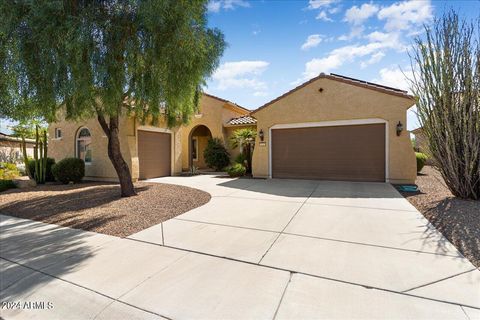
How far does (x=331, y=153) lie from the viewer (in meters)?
11.7

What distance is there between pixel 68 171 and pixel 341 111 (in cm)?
1394

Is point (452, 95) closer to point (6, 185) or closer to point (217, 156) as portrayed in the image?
point (217, 156)

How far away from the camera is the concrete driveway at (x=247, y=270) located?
2.56 m

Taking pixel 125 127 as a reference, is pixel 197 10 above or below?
above

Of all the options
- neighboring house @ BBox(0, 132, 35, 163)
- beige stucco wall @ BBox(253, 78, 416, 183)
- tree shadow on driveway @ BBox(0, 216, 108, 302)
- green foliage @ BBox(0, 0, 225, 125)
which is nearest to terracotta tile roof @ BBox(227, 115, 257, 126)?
beige stucco wall @ BBox(253, 78, 416, 183)

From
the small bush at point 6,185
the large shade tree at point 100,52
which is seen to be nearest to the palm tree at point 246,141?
the large shade tree at point 100,52

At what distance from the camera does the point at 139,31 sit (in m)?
6.30

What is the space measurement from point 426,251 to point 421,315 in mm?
1837

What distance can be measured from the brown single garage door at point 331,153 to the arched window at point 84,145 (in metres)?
10.6

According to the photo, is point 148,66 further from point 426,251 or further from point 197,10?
point 426,251

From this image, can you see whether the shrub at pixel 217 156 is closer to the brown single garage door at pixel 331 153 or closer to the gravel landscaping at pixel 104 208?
the brown single garage door at pixel 331 153

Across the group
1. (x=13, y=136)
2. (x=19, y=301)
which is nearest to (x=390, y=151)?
(x=19, y=301)

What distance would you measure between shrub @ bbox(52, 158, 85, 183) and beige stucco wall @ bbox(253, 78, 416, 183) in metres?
9.35

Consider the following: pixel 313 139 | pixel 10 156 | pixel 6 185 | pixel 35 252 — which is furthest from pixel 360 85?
pixel 10 156
